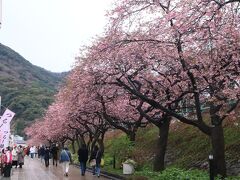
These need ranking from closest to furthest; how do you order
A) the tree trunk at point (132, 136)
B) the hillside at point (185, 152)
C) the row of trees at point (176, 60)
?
the row of trees at point (176, 60), the hillside at point (185, 152), the tree trunk at point (132, 136)

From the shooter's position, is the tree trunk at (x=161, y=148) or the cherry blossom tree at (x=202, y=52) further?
the tree trunk at (x=161, y=148)

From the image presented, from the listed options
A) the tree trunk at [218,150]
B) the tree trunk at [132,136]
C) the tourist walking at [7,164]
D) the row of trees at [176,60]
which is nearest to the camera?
the row of trees at [176,60]

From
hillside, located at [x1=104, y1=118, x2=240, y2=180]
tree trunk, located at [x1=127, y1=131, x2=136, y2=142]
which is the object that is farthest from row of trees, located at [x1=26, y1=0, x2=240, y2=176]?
tree trunk, located at [x1=127, y1=131, x2=136, y2=142]

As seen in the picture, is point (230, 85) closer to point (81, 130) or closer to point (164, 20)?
point (164, 20)

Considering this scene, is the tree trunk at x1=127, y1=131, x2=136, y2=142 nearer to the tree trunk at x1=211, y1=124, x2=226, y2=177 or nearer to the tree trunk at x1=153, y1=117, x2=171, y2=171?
the tree trunk at x1=153, y1=117, x2=171, y2=171

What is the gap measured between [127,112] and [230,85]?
1486 cm

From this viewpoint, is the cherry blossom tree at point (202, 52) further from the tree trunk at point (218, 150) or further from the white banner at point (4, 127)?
the white banner at point (4, 127)

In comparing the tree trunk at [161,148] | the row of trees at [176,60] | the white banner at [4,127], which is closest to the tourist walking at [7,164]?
the white banner at [4,127]

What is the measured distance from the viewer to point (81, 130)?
163 ft

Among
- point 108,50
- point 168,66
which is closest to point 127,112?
point 168,66

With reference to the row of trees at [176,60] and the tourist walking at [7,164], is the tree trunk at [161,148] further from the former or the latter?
the tourist walking at [7,164]

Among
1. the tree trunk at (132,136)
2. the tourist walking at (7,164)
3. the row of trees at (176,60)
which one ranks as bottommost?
the tourist walking at (7,164)

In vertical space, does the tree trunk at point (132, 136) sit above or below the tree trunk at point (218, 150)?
above

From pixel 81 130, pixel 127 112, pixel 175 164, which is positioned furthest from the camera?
pixel 81 130
